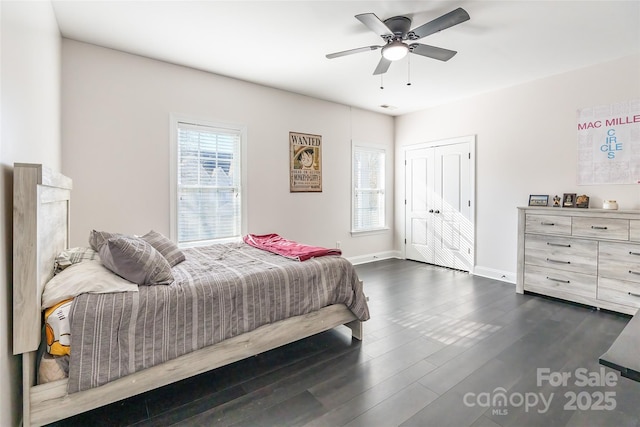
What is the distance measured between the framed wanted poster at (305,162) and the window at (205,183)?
0.83 meters

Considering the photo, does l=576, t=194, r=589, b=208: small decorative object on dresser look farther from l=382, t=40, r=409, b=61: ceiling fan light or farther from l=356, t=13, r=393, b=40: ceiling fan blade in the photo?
l=356, t=13, r=393, b=40: ceiling fan blade

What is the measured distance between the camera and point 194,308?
6.10 feet

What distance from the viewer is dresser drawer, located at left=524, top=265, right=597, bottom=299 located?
336cm

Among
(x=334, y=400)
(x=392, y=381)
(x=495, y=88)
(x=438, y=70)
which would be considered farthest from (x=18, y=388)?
(x=495, y=88)

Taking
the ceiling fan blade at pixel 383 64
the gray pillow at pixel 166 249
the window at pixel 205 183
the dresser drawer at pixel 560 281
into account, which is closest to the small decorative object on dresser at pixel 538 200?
the dresser drawer at pixel 560 281

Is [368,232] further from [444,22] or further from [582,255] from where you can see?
[444,22]

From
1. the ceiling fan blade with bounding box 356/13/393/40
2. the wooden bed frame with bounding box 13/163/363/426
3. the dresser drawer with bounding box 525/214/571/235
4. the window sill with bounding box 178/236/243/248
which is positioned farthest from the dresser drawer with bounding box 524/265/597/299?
the window sill with bounding box 178/236/243/248

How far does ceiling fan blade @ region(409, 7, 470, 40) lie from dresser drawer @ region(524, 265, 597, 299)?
302cm

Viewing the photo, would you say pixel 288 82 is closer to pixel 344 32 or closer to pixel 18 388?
pixel 344 32

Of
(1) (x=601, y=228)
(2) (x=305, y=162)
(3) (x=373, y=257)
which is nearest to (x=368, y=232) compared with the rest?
(3) (x=373, y=257)

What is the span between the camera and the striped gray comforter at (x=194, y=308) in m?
1.56

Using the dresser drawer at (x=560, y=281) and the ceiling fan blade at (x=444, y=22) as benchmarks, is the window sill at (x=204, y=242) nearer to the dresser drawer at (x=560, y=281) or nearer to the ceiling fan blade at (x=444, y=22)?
the ceiling fan blade at (x=444, y=22)

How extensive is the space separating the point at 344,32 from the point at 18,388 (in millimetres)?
3404

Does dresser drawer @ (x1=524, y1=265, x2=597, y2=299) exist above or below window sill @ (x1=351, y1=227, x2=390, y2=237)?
below
